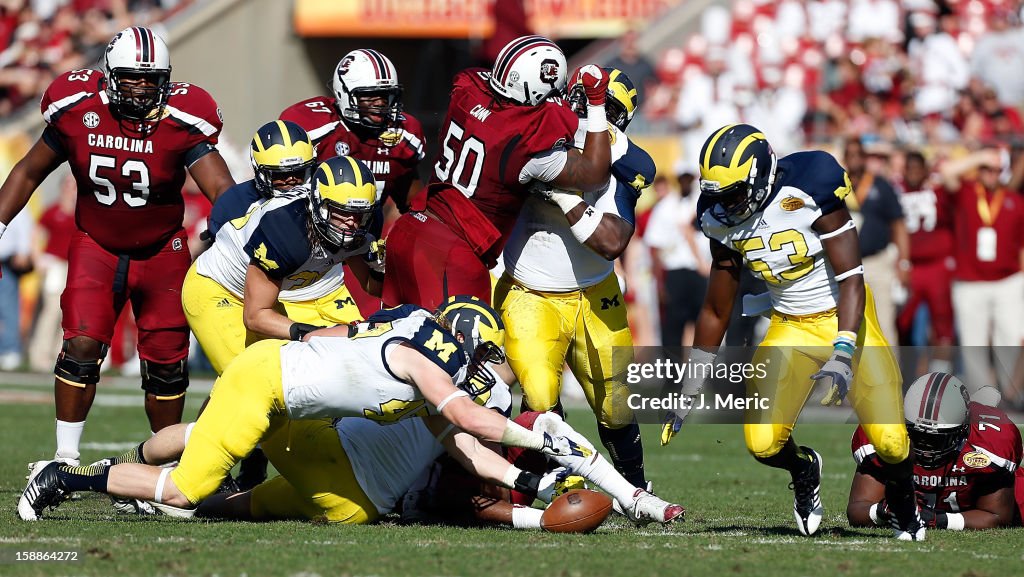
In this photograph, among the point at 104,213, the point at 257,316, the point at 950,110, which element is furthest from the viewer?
the point at 950,110

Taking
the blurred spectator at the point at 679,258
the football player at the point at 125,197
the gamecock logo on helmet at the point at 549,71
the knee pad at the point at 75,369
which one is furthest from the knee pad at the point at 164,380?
the blurred spectator at the point at 679,258

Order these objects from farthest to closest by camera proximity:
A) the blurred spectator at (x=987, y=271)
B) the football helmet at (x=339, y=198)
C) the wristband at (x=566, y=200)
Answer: the blurred spectator at (x=987, y=271), the wristband at (x=566, y=200), the football helmet at (x=339, y=198)

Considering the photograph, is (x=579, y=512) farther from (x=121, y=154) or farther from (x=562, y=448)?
(x=121, y=154)

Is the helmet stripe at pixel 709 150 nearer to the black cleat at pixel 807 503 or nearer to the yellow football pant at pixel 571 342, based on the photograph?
the yellow football pant at pixel 571 342

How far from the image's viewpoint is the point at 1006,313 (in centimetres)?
1191

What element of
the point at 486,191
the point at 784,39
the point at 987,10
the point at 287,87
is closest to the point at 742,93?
the point at 784,39

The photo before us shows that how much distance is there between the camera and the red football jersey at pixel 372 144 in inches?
296

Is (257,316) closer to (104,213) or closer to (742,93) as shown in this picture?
(104,213)

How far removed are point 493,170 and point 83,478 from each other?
222cm

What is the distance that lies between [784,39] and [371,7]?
583 cm

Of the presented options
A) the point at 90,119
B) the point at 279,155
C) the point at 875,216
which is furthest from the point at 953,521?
the point at 875,216

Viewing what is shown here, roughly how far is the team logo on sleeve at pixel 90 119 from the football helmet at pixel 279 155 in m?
0.81

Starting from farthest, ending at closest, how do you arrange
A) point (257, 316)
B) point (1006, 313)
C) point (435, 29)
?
1. point (435, 29)
2. point (1006, 313)
3. point (257, 316)

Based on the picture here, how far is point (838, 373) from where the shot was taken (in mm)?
5723
